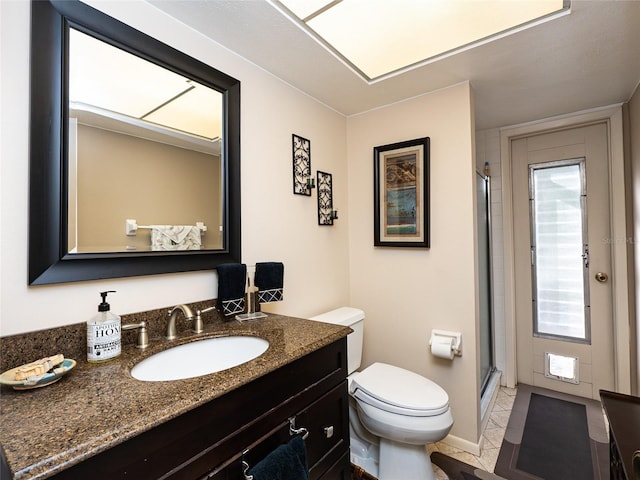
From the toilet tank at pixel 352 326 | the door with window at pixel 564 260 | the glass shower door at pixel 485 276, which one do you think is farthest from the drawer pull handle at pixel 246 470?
the door with window at pixel 564 260

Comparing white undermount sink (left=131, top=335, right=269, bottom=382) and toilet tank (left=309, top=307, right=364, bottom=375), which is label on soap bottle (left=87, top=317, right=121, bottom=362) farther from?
toilet tank (left=309, top=307, right=364, bottom=375)

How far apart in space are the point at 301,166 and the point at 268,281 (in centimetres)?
76

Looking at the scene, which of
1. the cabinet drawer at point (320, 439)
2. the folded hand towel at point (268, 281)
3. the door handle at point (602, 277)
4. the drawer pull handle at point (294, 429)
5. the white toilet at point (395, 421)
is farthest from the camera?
the door handle at point (602, 277)

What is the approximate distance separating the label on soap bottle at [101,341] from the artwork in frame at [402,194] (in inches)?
64.9

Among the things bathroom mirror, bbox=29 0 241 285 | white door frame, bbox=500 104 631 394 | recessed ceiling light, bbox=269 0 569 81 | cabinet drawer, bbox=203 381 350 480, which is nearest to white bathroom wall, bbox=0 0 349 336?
bathroom mirror, bbox=29 0 241 285

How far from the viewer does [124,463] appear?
623 mm

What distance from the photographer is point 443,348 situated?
1.84 meters

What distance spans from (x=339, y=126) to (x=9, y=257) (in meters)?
1.95

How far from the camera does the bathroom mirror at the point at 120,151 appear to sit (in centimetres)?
97

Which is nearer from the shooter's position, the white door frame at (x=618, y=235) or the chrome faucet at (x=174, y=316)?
the chrome faucet at (x=174, y=316)

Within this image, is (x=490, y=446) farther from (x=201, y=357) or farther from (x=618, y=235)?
(x=201, y=357)

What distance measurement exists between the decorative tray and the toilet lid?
1.25m

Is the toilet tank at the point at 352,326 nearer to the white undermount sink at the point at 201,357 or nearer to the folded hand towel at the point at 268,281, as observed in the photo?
the folded hand towel at the point at 268,281

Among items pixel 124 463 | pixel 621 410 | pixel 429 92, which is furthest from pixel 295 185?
pixel 621 410
